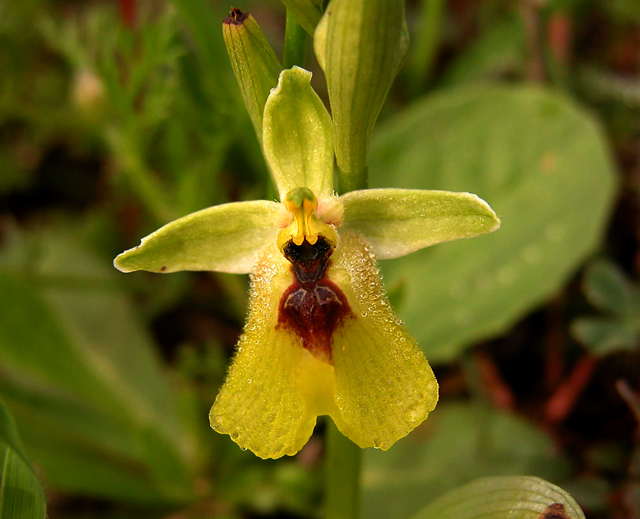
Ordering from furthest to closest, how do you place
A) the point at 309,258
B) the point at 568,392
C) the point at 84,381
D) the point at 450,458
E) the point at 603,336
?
1. the point at 84,381
2. the point at 568,392
3. the point at 450,458
4. the point at 603,336
5. the point at 309,258

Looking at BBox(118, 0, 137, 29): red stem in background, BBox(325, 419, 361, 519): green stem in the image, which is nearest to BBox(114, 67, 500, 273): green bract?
BBox(325, 419, 361, 519): green stem

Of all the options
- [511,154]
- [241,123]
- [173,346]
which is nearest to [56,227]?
[173,346]

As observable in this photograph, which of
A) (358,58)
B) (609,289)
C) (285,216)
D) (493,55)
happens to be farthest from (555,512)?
(493,55)

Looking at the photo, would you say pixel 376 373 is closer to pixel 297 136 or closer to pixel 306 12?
pixel 297 136

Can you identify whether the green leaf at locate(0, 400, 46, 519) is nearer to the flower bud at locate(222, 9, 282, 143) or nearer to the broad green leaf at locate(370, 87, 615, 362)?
the flower bud at locate(222, 9, 282, 143)

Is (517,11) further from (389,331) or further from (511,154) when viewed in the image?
(389,331)

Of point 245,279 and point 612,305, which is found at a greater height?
point 612,305
